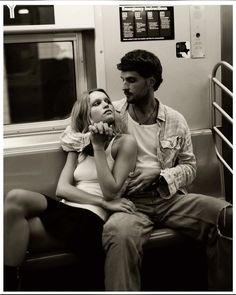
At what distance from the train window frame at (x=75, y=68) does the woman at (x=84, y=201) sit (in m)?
0.44

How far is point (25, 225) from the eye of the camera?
2.32m

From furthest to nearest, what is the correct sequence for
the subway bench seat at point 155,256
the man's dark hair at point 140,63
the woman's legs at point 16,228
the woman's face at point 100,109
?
the man's dark hair at point 140,63
the woman's face at point 100,109
the subway bench seat at point 155,256
the woman's legs at point 16,228

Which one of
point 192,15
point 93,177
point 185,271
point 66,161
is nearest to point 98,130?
point 93,177

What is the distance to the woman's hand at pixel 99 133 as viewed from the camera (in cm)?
259

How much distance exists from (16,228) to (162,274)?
1.18m

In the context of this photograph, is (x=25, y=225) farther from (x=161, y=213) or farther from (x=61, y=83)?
(x=61, y=83)

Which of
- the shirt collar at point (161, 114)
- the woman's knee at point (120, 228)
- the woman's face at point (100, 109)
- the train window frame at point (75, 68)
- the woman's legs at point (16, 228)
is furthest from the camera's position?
the train window frame at point (75, 68)

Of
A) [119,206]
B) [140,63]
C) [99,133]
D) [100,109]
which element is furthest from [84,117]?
[119,206]

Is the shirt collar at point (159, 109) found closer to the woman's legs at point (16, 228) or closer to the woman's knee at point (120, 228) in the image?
the woman's knee at point (120, 228)

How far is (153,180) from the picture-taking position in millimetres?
2785

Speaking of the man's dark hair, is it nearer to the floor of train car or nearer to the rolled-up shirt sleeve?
the rolled-up shirt sleeve

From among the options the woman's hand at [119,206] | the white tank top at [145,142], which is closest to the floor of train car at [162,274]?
the woman's hand at [119,206]

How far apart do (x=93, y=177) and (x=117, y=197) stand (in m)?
0.21

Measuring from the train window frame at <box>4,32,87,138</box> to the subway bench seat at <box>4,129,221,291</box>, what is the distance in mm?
295
